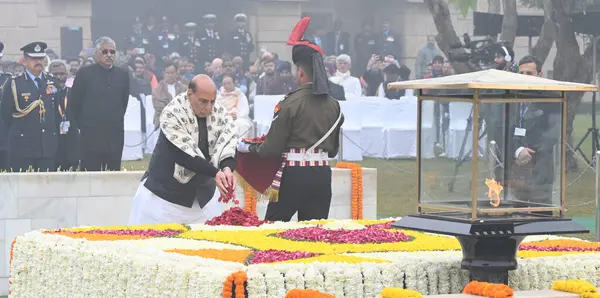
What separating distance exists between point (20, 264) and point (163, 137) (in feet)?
5.01

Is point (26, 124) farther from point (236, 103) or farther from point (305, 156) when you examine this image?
point (305, 156)

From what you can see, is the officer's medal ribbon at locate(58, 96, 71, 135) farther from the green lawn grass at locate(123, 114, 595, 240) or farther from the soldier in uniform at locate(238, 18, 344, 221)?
the soldier in uniform at locate(238, 18, 344, 221)

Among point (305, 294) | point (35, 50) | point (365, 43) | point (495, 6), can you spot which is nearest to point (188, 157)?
point (305, 294)

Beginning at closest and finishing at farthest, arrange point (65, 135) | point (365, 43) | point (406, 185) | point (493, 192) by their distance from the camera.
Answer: point (493, 192)
point (65, 135)
point (406, 185)
point (365, 43)

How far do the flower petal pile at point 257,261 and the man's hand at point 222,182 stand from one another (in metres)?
0.29

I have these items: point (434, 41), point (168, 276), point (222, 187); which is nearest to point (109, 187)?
point (222, 187)

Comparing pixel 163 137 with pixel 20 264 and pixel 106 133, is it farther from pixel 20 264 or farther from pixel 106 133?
pixel 106 133

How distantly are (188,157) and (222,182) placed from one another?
1.08 feet

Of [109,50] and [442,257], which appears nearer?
[442,257]

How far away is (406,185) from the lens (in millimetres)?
17156

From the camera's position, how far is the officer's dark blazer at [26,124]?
14.0 meters

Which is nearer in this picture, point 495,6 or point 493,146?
point 493,146

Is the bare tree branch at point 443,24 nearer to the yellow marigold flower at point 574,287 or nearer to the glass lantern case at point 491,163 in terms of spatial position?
the glass lantern case at point 491,163

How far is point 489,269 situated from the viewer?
5.15 meters
